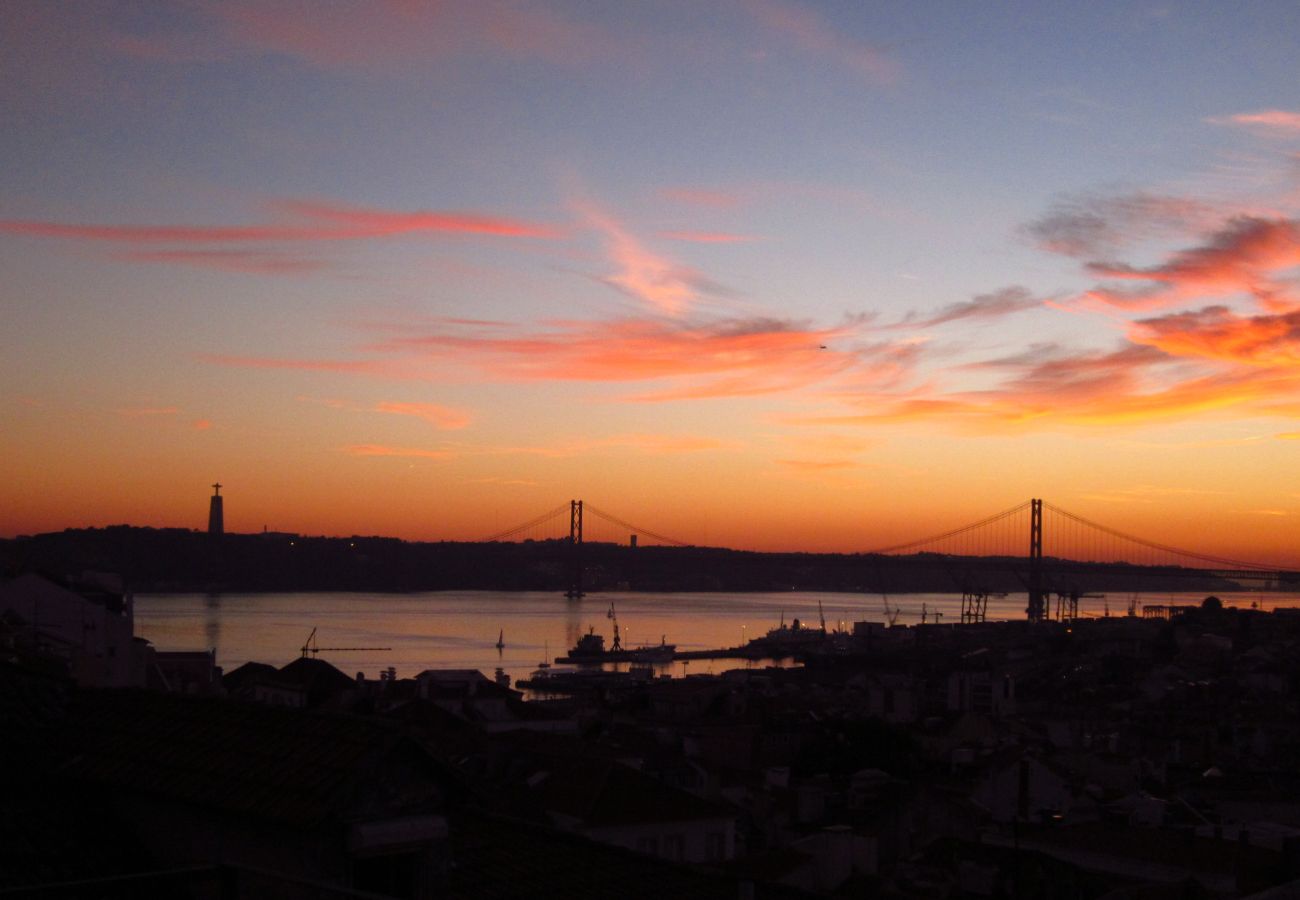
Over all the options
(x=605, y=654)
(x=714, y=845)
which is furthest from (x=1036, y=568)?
(x=714, y=845)

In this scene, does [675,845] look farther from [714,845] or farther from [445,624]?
[445,624]

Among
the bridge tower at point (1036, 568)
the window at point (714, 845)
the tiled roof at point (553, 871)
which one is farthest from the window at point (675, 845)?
the bridge tower at point (1036, 568)

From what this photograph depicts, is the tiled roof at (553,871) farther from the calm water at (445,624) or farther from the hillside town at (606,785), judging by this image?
the calm water at (445,624)

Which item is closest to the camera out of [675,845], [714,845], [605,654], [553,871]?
[553,871]

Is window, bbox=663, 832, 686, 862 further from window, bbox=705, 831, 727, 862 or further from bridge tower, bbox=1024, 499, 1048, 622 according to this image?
bridge tower, bbox=1024, 499, 1048, 622

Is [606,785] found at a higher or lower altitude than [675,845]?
higher

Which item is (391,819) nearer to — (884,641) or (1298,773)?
(1298,773)
